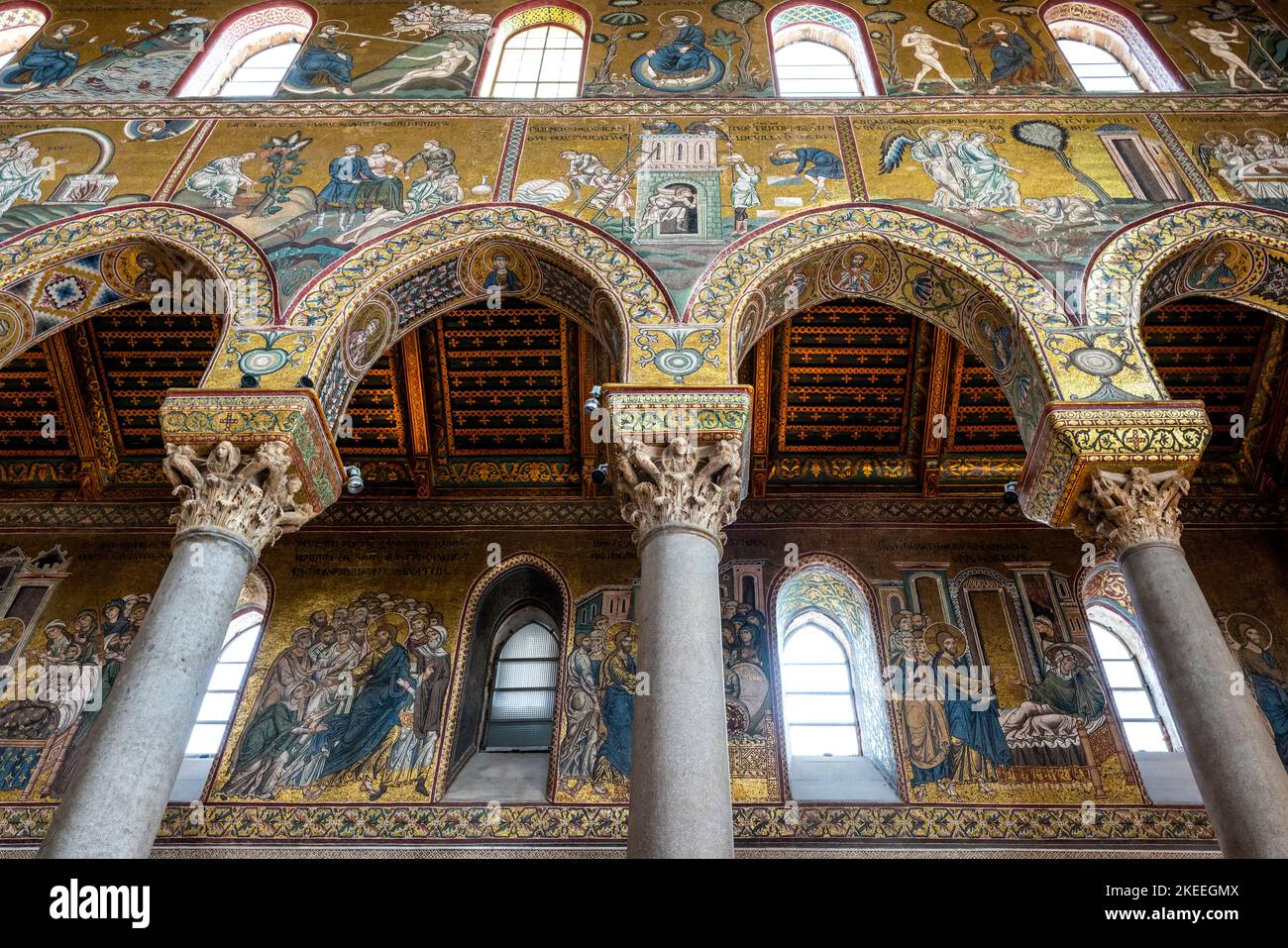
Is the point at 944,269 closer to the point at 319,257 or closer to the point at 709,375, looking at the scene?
the point at 709,375

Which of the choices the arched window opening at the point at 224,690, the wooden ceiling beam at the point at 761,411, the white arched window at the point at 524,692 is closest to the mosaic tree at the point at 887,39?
the wooden ceiling beam at the point at 761,411

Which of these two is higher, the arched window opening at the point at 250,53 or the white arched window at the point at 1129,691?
the arched window opening at the point at 250,53

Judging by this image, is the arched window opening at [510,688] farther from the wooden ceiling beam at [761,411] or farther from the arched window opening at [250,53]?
the arched window opening at [250,53]

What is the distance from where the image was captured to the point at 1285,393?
10773 millimetres

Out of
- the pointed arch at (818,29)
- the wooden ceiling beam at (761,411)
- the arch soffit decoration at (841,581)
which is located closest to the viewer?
the arch soffit decoration at (841,581)

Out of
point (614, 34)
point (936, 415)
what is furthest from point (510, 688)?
point (614, 34)

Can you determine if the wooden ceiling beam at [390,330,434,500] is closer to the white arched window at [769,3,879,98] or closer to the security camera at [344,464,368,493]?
the security camera at [344,464,368,493]

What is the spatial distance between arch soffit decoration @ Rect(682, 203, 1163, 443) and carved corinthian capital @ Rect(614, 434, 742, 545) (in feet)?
2.85

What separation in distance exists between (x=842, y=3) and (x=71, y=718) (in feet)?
37.7

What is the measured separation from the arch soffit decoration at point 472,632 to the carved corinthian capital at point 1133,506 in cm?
526

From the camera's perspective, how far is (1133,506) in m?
6.78

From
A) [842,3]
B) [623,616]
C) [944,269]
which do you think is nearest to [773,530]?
[623,616]

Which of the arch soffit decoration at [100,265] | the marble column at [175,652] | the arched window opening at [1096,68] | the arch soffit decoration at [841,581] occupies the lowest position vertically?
the marble column at [175,652]

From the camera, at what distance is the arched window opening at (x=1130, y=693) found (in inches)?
380
